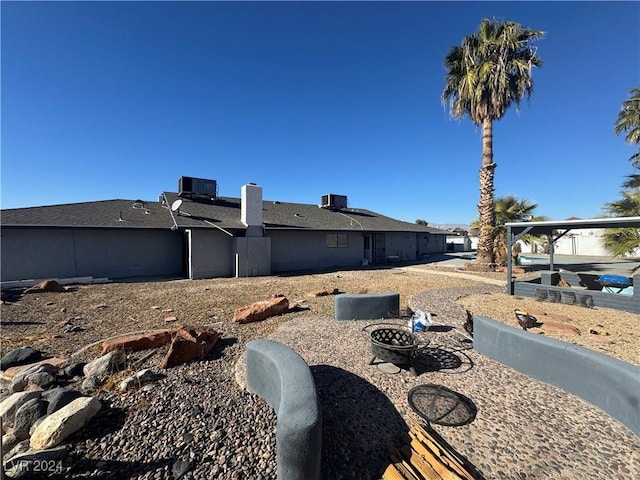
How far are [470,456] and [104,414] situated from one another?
4.36 meters

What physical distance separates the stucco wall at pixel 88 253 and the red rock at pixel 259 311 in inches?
387

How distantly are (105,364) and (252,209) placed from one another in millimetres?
11517

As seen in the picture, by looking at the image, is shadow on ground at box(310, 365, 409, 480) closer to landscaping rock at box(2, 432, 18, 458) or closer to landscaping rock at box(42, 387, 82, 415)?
landscaping rock at box(42, 387, 82, 415)

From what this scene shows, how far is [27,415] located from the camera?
10.5ft

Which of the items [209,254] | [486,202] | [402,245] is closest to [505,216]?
[486,202]

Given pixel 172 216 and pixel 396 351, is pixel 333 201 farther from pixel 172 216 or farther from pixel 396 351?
pixel 396 351

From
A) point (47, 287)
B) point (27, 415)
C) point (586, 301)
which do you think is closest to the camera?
point (27, 415)

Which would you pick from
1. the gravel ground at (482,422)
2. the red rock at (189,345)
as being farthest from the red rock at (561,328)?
the red rock at (189,345)

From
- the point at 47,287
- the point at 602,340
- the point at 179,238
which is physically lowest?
the point at 602,340

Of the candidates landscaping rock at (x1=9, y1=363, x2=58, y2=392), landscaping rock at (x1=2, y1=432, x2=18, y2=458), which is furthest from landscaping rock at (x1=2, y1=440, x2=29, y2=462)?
landscaping rock at (x1=9, y1=363, x2=58, y2=392)

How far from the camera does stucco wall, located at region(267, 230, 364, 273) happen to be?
54.5 ft

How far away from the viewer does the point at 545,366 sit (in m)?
4.04

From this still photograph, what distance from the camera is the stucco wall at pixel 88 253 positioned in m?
11.3

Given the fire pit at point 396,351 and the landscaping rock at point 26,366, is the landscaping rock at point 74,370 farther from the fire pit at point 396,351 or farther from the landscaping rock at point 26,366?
the fire pit at point 396,351
